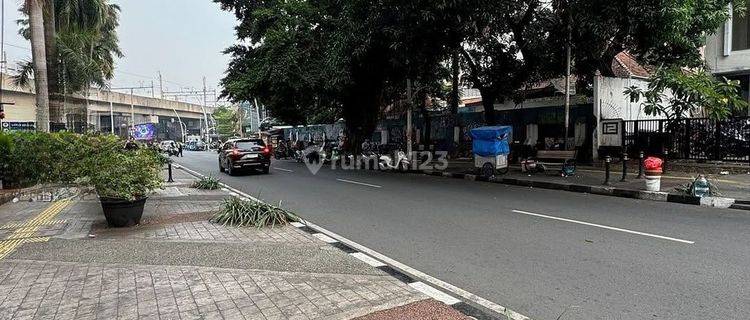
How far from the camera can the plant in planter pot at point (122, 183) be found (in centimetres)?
805

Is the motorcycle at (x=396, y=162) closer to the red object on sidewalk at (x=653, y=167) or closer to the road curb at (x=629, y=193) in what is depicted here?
the road curb at (x=629, y=193)

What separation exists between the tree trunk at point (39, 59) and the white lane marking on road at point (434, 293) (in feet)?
51.3

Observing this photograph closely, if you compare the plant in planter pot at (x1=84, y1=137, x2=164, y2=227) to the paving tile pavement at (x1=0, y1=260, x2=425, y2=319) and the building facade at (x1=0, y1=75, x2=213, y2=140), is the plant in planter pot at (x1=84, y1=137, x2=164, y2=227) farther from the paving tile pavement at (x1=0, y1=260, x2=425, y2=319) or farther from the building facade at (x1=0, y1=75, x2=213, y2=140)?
the building facade at (x1=0, y1=75, x2=213, y2=140)

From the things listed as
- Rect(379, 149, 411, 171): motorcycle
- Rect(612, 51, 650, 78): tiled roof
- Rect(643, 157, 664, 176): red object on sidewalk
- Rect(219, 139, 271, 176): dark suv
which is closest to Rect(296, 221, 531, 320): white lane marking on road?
Rect(643, 157, 664, 176): red object on sidewalk

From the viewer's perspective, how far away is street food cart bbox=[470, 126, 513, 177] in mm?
15742

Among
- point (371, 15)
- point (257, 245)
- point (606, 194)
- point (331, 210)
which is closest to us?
point (257, 245)

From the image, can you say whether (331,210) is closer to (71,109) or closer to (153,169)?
(153,169)

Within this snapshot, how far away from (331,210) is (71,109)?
66.7 ft

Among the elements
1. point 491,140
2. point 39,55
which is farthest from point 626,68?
point 39,55

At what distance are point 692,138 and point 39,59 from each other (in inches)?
803

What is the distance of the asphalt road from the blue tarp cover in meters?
→ 3.50

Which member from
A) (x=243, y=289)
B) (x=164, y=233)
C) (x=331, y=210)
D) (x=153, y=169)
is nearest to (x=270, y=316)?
(x=243, y=289)

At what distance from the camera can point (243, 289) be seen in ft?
15.8

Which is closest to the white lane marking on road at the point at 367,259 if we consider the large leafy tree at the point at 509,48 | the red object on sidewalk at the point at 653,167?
the red object on sidewalk at the point at 653,167
